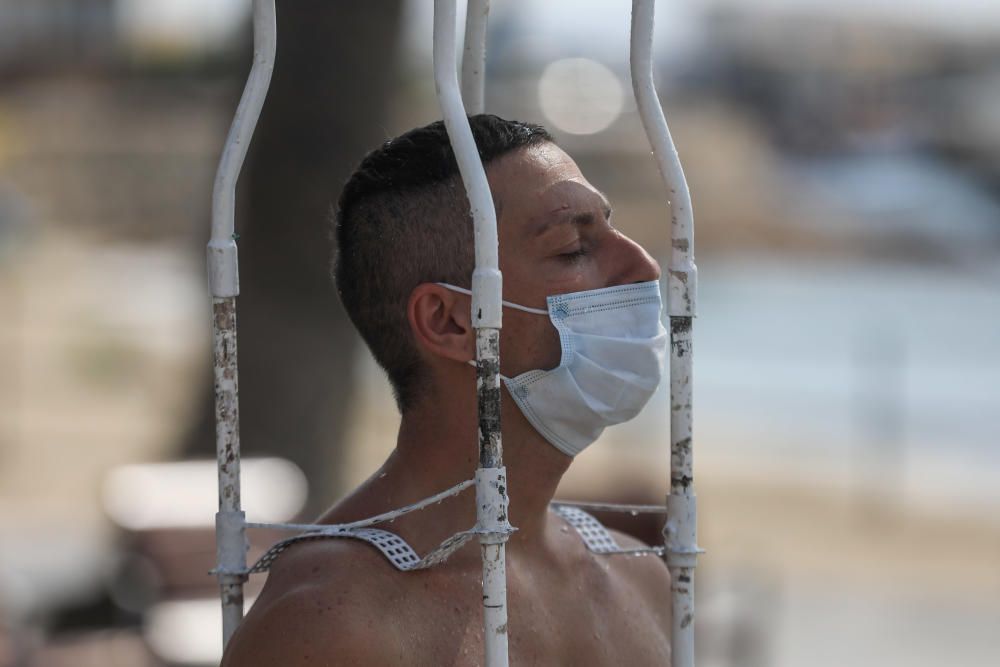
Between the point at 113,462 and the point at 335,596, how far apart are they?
11.1 m

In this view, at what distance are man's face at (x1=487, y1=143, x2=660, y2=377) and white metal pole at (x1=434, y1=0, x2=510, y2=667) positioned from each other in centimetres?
33

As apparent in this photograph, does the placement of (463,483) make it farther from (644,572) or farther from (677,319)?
(644,572)

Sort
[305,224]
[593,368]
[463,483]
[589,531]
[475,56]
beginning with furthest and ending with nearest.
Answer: [305,224] → [589,531] → [475,56] → [593,368] → [463,483]

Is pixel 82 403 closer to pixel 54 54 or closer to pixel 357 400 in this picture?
pixel 357 400

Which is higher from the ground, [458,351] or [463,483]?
[458,351]

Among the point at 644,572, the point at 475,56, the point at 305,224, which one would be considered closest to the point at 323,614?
the point at 644,572

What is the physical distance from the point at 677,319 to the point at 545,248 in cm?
27

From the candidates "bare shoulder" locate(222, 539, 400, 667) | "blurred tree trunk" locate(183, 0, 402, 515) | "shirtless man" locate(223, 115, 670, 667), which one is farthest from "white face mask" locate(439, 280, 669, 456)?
"blurred tree trunk" locate(183, 0, 402, 515)

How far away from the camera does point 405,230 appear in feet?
7.56

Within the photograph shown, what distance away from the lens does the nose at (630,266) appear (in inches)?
90.7

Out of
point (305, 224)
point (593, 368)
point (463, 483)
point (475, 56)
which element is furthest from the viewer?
point (305, 224)

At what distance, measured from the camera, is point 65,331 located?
899 inches

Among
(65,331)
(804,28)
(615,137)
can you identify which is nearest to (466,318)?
(65,331)

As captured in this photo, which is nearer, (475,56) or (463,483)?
(463,483)
